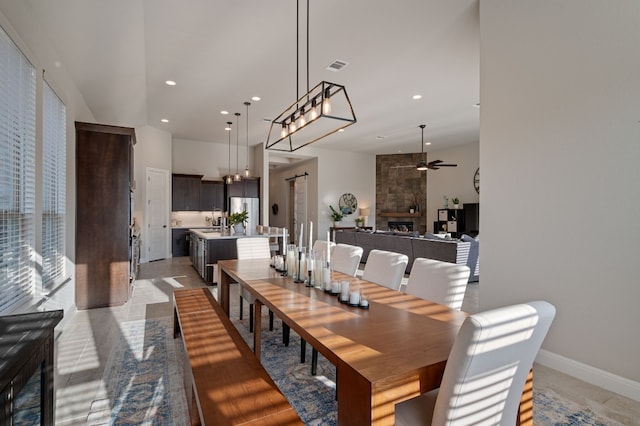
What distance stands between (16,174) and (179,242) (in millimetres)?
6447

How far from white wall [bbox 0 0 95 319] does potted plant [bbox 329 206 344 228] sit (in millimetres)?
6925

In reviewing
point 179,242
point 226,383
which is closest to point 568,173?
point 226,383

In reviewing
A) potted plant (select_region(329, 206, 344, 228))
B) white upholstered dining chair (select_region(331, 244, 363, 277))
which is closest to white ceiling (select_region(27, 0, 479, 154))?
white upholstered dining chair (select_region(331, 244, 363, 277))

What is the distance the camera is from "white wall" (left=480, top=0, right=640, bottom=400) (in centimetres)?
225

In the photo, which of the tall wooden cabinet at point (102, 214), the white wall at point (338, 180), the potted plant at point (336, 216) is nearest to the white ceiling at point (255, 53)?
the tall wooden cabinet at point (102, 214)

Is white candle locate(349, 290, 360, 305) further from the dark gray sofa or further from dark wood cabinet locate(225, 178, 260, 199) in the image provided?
dark wood cabinet locate(225, 178, 260, 199)

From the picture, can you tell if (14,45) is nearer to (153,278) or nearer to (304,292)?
(304,292)

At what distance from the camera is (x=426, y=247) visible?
19.4ft

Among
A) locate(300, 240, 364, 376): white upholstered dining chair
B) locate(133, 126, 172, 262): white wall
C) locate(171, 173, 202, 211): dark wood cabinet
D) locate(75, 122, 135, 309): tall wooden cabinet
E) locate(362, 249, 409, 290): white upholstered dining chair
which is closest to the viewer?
locate(362, 249, 409, 290): white upholstered dining chair

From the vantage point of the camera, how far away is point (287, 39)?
380cm

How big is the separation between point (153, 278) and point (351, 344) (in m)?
5.53

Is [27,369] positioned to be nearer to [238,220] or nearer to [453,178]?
[238,220]

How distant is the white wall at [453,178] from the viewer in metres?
9.57

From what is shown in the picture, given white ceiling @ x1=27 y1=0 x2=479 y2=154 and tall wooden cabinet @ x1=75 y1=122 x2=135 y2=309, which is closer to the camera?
white ceiling @ x1=27 y1=0 x2=479 y2=154
